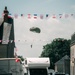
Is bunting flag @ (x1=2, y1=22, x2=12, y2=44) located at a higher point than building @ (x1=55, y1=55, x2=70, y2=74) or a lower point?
higher

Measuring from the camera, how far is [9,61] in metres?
25.7

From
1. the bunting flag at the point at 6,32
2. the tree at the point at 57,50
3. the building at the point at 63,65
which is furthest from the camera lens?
the tree at the point at 57,50

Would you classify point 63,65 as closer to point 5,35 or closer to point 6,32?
point 6,32

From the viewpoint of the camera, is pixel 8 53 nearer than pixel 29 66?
No

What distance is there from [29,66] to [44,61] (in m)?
1.46

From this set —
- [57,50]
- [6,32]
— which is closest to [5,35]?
[6,32]

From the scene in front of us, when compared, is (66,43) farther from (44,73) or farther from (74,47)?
(44,73)

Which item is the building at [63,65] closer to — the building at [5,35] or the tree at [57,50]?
the tree at [57,50]

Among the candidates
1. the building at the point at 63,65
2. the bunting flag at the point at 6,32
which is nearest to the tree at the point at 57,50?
the building at the point at 63,65

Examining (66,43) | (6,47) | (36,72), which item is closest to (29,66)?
(36,72)

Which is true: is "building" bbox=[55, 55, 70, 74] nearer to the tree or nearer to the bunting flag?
the tree

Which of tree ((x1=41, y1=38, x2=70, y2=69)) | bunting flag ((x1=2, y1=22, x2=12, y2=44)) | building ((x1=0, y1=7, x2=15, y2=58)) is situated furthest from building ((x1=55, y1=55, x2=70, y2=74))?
bunting flag ((x1=2, y1=22, x2=12, y2=44))

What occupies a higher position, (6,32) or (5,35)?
(6,32)

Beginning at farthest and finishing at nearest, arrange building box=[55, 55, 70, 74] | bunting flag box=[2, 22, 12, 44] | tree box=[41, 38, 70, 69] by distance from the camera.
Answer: tree box=[41, 38, 70, 69] → building box=[55, 55, 70, 74] → bunting flag box=[2, 22, 12, 44]
